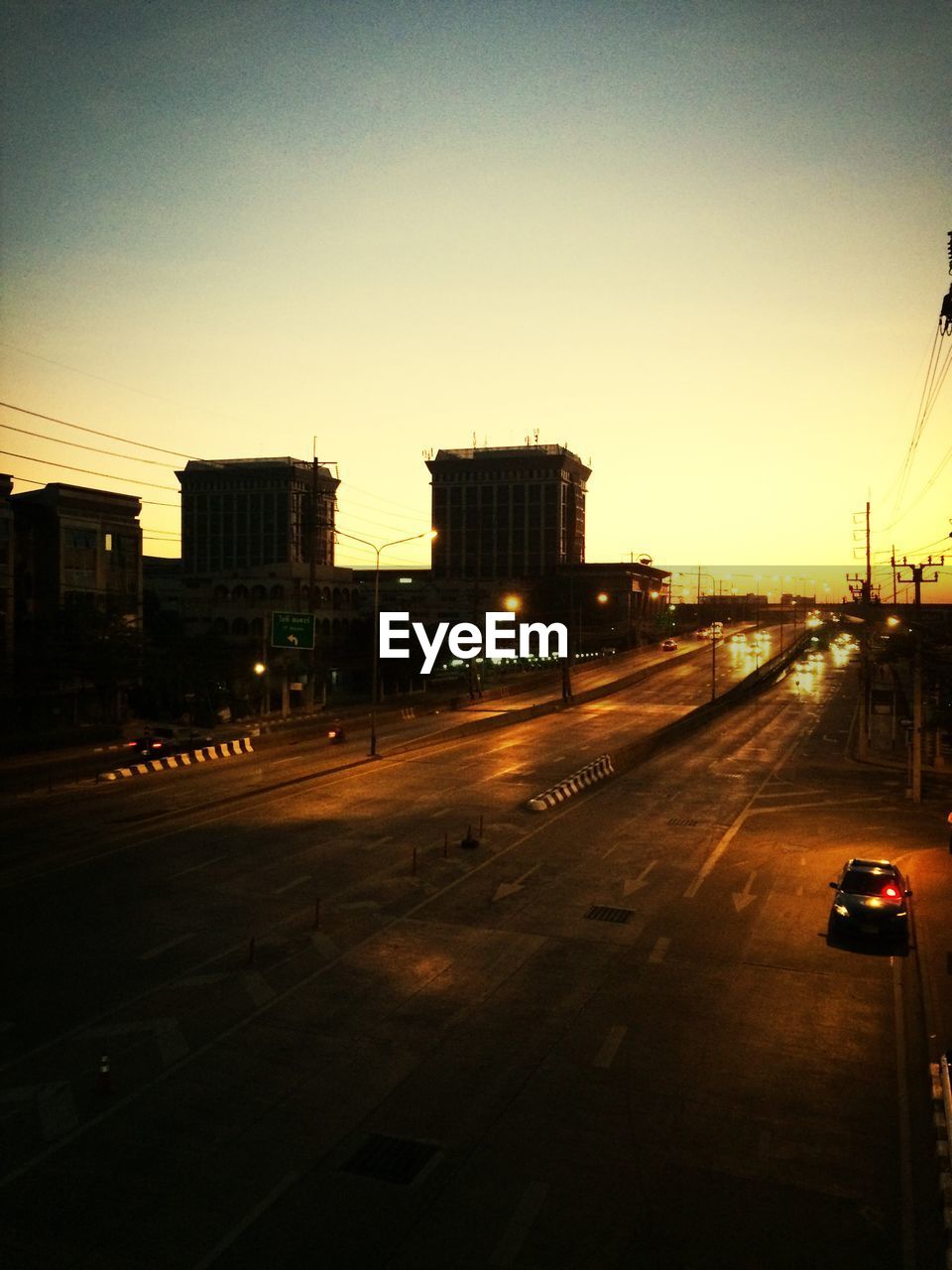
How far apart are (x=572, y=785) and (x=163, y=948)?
82.8ft

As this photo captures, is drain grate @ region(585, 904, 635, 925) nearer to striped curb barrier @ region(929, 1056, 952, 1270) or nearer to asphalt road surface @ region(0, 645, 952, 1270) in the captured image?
asphalt road surface @ region(0, 645, 952, 1270)

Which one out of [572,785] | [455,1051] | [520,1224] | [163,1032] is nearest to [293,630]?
[572,785]

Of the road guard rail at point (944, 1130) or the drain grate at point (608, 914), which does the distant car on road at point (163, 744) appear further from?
the road guard rail at point (944, 1130)

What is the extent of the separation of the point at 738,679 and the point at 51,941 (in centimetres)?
9370

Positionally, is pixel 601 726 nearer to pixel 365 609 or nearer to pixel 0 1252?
pixel 0 1252

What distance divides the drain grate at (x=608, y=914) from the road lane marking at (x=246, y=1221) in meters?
13.5

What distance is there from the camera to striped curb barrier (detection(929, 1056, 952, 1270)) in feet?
38.2

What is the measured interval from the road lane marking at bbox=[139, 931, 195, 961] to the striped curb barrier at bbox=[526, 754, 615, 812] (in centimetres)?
1893

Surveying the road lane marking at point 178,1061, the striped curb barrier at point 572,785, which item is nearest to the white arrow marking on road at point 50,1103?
the road lane marking at point 178,1061

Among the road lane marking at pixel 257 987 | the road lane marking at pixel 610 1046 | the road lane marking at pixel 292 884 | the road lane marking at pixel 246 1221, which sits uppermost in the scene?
the road lane marking at pixel 246 1221

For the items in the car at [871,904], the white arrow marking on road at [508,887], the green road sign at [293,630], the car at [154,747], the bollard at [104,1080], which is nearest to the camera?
the bollard at [104,1080]

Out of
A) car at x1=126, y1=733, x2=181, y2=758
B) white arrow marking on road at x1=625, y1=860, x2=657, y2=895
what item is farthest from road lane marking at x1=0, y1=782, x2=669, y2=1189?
car at x1=126, y1=733, x2=181, y2=758

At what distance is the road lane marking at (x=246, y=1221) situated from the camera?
36.5 feet

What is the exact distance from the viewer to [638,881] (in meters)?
29.2
